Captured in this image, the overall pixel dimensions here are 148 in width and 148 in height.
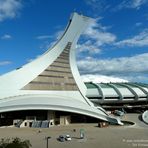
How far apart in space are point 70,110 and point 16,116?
9708 millimetres

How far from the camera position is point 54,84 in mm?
55969

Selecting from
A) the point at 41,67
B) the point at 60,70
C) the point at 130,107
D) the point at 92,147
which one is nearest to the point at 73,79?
the point at 60,70

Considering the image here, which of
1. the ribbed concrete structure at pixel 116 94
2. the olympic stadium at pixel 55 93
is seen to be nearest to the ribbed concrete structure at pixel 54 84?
Result: the olympic stadium at pixel 55 93

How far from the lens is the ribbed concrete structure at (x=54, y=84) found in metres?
46.1

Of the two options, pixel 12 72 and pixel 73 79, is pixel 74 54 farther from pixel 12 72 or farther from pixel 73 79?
pixel 12 72

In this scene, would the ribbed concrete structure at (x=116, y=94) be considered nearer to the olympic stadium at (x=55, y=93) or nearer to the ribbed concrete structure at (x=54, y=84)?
the olympic stadium at (x=55, y=93)

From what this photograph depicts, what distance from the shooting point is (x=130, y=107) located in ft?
235

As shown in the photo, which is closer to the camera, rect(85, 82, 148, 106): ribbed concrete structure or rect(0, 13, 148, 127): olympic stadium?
rect(0, 13, 148, 127): olympic stadium

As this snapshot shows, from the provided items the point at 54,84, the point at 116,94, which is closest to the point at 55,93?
the point at 54,84

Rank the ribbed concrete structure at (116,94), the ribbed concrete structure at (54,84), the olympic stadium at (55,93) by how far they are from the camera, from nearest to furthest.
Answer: the ribbed concrete structure at (54,84) < the olympic stadium at (55,93) < the ribbed concrete structure at (116,94)

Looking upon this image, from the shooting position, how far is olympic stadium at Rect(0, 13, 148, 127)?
4634 cm

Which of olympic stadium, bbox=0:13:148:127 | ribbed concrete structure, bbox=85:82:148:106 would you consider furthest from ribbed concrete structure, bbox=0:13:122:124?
ribbed concrete structure, bbox=85:82:148:106

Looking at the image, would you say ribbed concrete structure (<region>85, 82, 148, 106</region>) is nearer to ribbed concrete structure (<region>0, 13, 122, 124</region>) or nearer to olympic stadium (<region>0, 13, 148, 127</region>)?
olympic stadium (<region>0, 13, 148, 127</region>)

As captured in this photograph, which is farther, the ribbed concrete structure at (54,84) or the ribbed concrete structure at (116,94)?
the ribbed concrete structure at (116,94)
